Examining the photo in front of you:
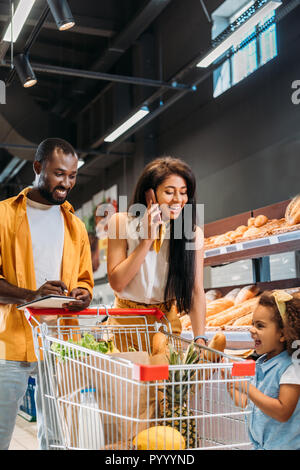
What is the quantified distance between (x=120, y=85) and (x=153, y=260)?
279 inches

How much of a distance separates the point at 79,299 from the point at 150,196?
55cm

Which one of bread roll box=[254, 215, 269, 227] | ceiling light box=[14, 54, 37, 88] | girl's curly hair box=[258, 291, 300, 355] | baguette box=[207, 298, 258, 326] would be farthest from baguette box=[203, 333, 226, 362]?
ceiling light box=[14, 54, 37, 88]

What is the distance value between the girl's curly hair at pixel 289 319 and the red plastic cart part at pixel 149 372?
940 millimetres

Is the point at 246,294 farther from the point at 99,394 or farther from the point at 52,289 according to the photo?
the point at 99,394

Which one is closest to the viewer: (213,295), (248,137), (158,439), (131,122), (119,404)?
(158,439)

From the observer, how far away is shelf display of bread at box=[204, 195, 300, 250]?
3.50 meters

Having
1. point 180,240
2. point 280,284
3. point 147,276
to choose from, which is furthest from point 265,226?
point 147,276

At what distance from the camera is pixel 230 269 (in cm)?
604

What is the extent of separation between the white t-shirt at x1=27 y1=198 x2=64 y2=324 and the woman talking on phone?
0.71ft

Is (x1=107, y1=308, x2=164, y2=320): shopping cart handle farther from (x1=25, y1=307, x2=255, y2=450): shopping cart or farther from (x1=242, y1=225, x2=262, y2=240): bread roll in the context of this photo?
(x1=242, y1=225, x2=262, y2=240): bread roll

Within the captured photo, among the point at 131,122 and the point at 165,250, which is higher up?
the point at 131,122

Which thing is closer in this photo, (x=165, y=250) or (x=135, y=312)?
(x=135, y=312)

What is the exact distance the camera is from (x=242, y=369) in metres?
1.49

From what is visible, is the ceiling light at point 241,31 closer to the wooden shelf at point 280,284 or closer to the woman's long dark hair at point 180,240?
the wooden shelf at point 280,284
